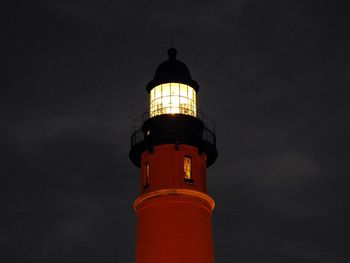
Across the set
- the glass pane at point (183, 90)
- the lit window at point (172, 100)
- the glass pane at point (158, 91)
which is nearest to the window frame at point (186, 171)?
the lit window at point (172, 100)

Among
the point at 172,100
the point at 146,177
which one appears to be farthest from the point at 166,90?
the point at 146,177

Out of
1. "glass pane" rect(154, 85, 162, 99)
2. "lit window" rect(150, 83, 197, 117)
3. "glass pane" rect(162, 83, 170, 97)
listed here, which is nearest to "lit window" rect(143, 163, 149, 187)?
"lit window" rect(150, 83, 197, 117)

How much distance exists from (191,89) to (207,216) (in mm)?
6539

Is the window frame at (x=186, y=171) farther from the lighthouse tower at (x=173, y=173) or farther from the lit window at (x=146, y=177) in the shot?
the lit window at (x=146, y=177)

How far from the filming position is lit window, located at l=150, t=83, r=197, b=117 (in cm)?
3031

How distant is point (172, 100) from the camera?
100ft

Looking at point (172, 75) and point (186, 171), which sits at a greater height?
point (172, 75)

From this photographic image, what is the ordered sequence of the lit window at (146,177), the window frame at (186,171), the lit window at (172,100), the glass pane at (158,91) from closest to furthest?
the window frame at (186,171) < the lit window at (146,177) < the lit window at (172,100) < the glass pane at (158,91)

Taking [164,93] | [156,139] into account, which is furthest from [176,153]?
[164,93]

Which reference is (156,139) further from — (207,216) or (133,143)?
(207,216)

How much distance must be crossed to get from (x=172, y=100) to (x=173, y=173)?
3.82m

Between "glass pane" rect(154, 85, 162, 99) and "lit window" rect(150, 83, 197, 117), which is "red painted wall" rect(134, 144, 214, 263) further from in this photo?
"glass pane" rect(154, 85, 162, 99)

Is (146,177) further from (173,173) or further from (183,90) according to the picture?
(183,90)

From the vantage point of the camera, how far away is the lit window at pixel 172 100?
30312 millimetres
